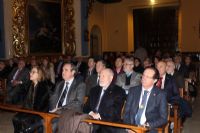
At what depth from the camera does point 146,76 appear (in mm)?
4129

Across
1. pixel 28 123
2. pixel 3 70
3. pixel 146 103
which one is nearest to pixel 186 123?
pixel 146 103

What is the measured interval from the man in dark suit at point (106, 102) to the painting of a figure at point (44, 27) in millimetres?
9340

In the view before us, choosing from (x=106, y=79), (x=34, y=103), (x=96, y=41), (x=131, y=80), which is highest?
(x=96, y=41)

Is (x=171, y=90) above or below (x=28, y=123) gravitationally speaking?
above

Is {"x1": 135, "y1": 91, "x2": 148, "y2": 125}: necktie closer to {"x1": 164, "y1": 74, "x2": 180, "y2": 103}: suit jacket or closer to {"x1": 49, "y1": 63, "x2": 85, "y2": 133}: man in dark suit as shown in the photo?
{"x1": 49, "y1": 63, "x2": 85, "y2": 133}: man in dark suit

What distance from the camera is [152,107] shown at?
405 centimetres

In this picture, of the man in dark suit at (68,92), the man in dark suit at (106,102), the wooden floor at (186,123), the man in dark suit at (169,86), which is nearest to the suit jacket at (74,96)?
the man in dark suit at (68,92)

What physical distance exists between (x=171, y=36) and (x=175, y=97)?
1311cm

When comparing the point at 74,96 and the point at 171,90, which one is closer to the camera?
the point at 74,96

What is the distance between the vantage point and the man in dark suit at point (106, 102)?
168 inches

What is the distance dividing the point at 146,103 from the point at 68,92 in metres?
1.36

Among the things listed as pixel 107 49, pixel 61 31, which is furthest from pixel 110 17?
pixel 61 31

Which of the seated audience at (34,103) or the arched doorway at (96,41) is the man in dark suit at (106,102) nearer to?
the seated audience at (34,103)

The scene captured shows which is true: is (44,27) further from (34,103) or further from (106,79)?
(106,79)
